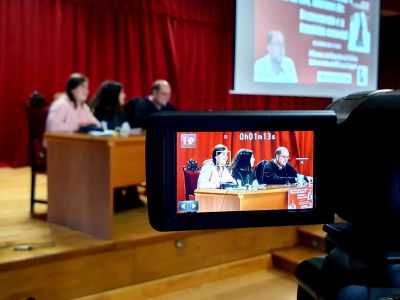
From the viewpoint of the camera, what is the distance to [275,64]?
125 inches

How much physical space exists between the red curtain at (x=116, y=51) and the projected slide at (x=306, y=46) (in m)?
1.72

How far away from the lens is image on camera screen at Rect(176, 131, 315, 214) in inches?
29.1

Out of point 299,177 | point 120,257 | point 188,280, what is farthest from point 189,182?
point 188,280

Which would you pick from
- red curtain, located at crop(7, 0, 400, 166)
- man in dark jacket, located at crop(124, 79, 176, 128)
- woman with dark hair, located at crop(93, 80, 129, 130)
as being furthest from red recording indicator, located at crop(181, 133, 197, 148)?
red curtain, located at crop(7, 0, 400, 166)

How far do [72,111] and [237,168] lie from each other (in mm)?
3019

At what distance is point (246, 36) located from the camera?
303 centimetres

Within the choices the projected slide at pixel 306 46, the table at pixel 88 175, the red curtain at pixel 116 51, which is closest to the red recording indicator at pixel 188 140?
the table at pixel 88 175

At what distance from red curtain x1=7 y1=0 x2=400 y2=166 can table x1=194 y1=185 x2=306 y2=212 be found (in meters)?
4.49

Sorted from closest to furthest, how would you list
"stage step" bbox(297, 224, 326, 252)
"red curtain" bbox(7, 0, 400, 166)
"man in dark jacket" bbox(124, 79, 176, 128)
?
"stage step" bbox(297, 224, 326, 252)
"man in dark jacket" bbox(124, 79, 176, 128)
"red curtain" bbox(7, 0, 400, 166)

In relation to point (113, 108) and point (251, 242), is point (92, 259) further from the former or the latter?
point (113, 108)

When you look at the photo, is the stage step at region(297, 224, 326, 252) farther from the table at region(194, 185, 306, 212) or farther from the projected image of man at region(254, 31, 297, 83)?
the table at region(194, 185, 306, 212)

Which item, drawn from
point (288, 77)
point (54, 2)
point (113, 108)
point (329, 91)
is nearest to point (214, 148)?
point (288, 77)

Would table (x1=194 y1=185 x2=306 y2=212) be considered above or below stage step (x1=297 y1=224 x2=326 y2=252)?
above

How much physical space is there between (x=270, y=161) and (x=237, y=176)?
2.1 inches
